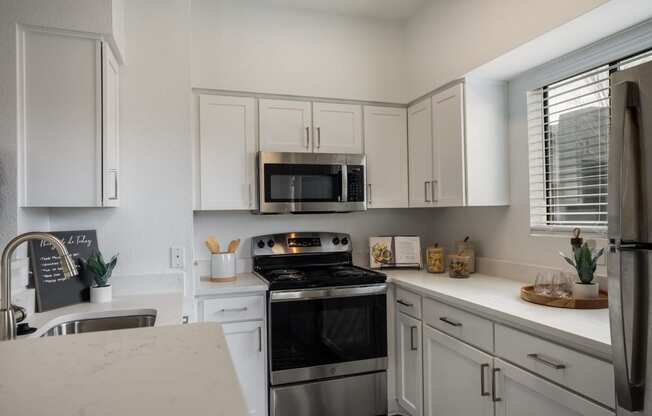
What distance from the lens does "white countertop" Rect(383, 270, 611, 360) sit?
137 cm

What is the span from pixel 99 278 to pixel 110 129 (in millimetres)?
741

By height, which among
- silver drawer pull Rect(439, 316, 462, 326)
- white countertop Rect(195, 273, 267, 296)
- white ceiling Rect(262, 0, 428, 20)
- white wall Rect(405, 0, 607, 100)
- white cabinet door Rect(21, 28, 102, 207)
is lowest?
silver drawer pull Rect(439, 316, 462, 326)

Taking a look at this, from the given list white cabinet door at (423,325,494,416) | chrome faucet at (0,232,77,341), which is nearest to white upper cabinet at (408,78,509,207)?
white cabinet door at (423,325,494,416)

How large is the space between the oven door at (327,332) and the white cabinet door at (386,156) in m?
0.71

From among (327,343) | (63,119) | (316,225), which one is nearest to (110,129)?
(63,119)

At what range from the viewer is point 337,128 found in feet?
9.46

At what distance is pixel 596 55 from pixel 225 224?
7.77 ft

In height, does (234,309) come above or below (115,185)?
below

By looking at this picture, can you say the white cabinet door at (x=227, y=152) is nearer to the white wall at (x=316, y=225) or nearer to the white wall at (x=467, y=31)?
the white wall at (x=316, y=225)

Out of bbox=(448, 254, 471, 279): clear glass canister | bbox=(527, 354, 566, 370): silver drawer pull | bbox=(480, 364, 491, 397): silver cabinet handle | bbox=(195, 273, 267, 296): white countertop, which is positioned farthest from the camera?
bbox=(448, 254, 471, 279): clear glass canister

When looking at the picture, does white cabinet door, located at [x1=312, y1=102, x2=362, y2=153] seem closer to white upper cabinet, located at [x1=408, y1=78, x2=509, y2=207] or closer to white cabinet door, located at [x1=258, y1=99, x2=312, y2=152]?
white cabinet door, located at [x1=258, y1=99, x2=312, y2=152]

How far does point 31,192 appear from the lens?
180 centimetres

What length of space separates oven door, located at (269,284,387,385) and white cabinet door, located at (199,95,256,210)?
0.71 metres

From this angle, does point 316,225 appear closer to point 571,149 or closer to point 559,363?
point 571,149
